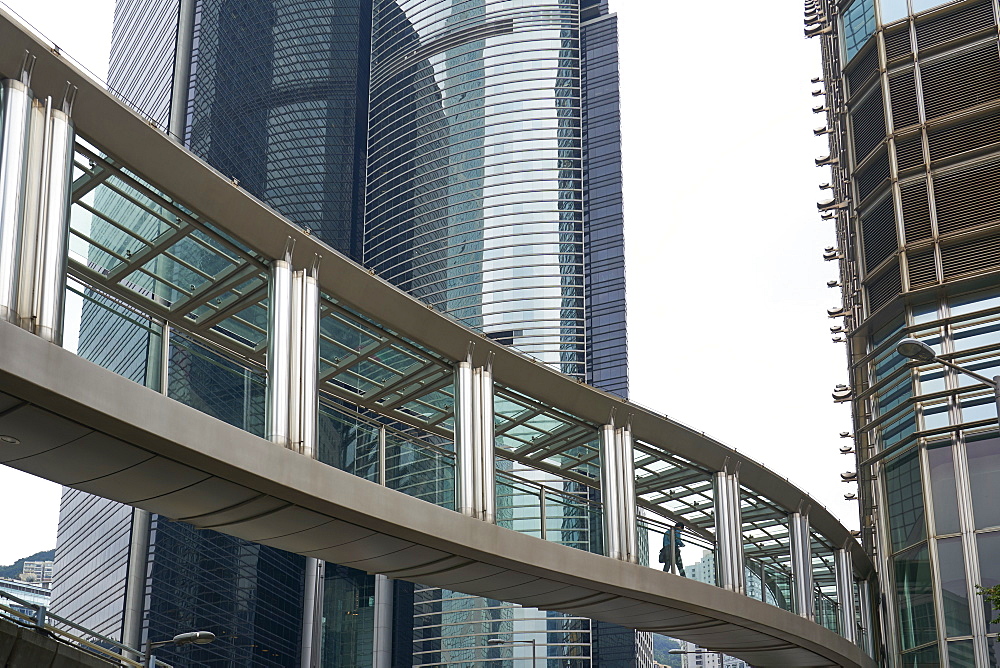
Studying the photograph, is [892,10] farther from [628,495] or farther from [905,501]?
[628,495]

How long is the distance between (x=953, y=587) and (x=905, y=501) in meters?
2.89

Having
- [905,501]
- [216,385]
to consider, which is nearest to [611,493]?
[216,385]

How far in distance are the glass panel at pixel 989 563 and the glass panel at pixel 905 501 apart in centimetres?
156

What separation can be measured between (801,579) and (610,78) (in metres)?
98.1

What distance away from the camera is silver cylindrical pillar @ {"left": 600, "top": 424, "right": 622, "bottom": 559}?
1991 cm

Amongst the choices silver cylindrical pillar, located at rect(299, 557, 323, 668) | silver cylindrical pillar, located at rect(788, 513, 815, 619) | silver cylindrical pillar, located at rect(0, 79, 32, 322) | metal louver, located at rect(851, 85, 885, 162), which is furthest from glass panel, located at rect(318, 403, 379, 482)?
silver cylindrical pillar, located at rect(299, 557, 323, 668)

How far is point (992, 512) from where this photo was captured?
27.9m

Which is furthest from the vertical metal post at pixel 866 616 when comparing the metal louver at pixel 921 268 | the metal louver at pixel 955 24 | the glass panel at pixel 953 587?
A: the metal louver at pixel 955 24

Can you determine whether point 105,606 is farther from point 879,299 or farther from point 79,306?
point 79,306

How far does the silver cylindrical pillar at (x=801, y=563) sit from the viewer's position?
83.6 feet

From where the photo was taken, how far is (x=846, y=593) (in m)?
29.1

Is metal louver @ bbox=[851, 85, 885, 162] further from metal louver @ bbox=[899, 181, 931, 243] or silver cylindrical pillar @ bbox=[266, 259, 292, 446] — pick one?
silver cylindrical pillar @ bbox=[266, 259, 292, 446]

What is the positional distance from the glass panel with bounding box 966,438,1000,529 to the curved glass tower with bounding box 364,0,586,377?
225ft

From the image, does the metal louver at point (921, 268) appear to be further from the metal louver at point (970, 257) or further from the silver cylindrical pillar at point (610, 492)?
the silver cylindrical pillar at point (610, 492)
